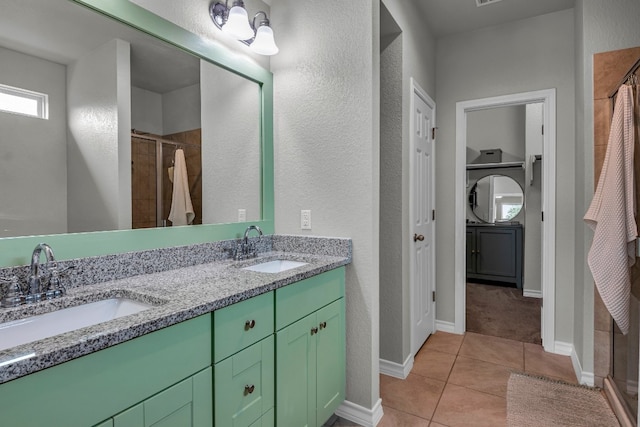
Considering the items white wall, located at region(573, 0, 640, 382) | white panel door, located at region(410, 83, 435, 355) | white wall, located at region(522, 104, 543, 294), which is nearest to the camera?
white wall, located at region(573, 0, 640, 382)

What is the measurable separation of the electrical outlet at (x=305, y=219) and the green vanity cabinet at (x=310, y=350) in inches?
14.7

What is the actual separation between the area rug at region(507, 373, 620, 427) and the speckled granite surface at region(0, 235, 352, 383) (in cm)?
136

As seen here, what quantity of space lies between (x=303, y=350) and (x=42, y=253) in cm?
110

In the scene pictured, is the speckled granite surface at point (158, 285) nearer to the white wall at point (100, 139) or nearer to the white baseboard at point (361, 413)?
the white wall at point (100, 139)

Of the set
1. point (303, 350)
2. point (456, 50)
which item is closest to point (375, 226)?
point (303, 350)

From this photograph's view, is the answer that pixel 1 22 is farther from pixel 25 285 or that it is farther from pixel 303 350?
pixel 303 350

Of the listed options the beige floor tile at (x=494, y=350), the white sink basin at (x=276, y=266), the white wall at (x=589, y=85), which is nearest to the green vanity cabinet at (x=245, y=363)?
the white sink basin at (x=276, y=266)

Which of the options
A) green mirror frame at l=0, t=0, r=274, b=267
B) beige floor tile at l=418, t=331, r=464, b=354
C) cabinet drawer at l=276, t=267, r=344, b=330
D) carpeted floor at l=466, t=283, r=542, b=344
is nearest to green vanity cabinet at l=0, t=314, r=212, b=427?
cabinet drawer at l=276, t=267, r=344, b=330

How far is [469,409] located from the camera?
80.8 inches

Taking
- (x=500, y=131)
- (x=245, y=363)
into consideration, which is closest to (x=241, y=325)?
(x=245, y=363)

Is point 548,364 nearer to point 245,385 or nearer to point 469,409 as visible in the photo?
point 469,409

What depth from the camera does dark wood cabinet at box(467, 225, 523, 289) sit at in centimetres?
485

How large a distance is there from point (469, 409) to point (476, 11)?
2925mm

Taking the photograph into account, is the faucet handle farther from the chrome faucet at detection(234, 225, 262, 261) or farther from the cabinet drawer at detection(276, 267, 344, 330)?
the chrome faucet at detection(234, 225, 262, 261)
